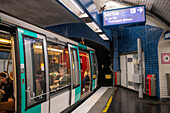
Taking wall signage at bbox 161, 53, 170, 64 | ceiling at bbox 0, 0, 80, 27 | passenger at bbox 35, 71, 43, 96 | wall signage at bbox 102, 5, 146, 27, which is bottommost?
passenger at bbox 35, 71, 43, 96

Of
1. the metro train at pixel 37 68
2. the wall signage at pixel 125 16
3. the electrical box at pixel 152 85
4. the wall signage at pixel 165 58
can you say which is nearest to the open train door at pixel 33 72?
the metro train at pixel 37 68

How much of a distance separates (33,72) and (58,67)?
156 cm

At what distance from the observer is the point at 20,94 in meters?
2.62

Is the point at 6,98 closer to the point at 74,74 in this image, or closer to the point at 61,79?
the point at 61,79

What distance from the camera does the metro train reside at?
2.68m

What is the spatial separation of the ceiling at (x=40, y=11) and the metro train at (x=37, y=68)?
138 inches

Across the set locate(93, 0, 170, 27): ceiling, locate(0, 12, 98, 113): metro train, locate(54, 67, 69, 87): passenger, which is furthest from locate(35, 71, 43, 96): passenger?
locate(93, 0, 170, 27): ceiling

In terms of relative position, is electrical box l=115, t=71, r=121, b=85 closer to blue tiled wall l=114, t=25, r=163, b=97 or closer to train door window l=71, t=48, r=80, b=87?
blue tiled wall l=114, t=25, r=163, b=97

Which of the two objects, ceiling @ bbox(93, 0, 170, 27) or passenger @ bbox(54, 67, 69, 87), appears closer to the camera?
passenger @ bbox(54, 67, 69, 87)

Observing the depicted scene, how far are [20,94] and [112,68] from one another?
32.8 feet

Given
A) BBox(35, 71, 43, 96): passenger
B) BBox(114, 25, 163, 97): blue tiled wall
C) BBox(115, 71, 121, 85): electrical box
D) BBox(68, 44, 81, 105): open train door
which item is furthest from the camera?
BBox(115, 71, 121, 85): electrical box

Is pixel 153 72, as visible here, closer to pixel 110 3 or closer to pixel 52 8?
pixel 110 3

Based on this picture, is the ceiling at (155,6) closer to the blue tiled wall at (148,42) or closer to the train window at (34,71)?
the blue tiled wall at (148,42)

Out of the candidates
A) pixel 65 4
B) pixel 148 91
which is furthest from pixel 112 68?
pixel 65 4
